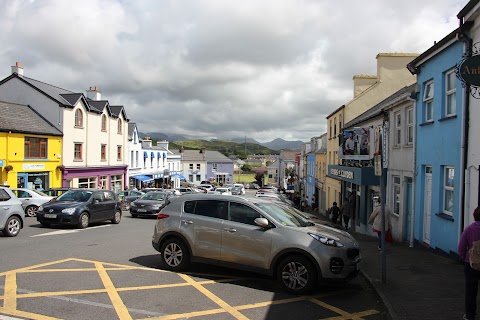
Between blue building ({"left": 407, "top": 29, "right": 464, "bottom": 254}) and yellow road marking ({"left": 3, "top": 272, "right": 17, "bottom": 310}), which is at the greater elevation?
blue building ({"left": 407, "top": 29, "right": 464, "bottom": 254})

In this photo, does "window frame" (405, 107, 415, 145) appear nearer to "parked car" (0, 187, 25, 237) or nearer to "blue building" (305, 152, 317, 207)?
"parked car" (0, 187, 25, 237)

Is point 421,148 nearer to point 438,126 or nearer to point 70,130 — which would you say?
point 438,126

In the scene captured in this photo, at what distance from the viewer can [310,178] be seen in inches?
2060

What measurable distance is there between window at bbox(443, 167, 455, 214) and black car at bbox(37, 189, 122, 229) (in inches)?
475

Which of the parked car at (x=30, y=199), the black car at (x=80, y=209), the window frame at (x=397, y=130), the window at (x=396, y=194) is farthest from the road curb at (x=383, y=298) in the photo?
the parked car at (x=30, y=199)

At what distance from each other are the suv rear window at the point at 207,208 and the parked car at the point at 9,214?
6.26m

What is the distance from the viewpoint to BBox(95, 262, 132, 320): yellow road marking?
19.1 ft

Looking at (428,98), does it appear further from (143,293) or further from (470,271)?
(143,293)

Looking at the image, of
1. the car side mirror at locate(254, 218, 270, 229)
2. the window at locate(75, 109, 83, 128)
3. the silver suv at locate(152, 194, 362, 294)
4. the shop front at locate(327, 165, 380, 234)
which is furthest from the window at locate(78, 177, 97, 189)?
the car side mirror at locate(254, 218, 270, 229)

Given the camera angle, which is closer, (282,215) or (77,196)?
(282,215)

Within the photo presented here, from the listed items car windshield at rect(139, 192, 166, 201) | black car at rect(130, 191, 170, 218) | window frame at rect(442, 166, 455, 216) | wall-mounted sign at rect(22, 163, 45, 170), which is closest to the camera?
window frame at rect(442, 166, 455, 216)

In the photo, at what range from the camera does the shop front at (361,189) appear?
60.6 ft

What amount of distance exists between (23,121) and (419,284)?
27857 mm

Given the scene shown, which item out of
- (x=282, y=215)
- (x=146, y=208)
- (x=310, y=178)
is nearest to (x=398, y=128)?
(x=282, y=215)
